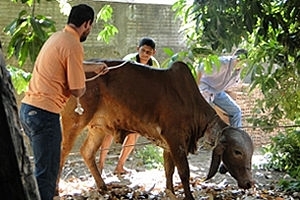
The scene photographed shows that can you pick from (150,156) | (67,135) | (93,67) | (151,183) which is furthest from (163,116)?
(150,156)

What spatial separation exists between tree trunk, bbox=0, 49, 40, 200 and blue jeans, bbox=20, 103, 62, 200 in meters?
1.91

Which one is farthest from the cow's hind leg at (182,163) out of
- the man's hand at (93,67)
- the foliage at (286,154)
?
the foliage at (286,154)

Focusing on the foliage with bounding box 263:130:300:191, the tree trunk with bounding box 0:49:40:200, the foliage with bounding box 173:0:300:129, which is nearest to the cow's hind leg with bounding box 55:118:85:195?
the foliage with bounding box 173:0:300:129

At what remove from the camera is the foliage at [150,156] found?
5.94 meters

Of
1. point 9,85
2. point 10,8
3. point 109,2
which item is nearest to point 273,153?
point 109,2

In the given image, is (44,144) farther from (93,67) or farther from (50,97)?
(93,67)

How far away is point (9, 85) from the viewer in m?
0.92

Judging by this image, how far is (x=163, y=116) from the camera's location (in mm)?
4102

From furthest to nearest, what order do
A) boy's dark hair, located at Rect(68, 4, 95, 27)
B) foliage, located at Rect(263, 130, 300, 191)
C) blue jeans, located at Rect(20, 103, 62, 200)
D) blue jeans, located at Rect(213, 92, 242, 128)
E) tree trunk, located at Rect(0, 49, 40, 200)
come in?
blue jeans, located at Rect(213, 92, 242, 128)
foliage, located at Rect(263, 130, 300, 191)
boy's dark hair, located at Rect(68, 4, 95, 27)
blue jeans, located at Rect(20, 103, 62, 200)
tree trunk, located at Rect(0, 49, 40, 200)

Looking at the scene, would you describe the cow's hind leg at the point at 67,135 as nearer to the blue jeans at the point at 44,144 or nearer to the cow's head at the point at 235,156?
the cow's head at the point at 235,156

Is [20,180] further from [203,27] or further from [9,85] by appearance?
[203,27]

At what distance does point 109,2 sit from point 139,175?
202cm

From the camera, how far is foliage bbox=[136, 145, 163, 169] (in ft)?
19.5

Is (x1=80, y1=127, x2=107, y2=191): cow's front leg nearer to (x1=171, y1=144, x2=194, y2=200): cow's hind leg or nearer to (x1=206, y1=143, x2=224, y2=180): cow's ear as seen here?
(x1=171, y1=144, x2=194, y2=200): cow's hind leg
